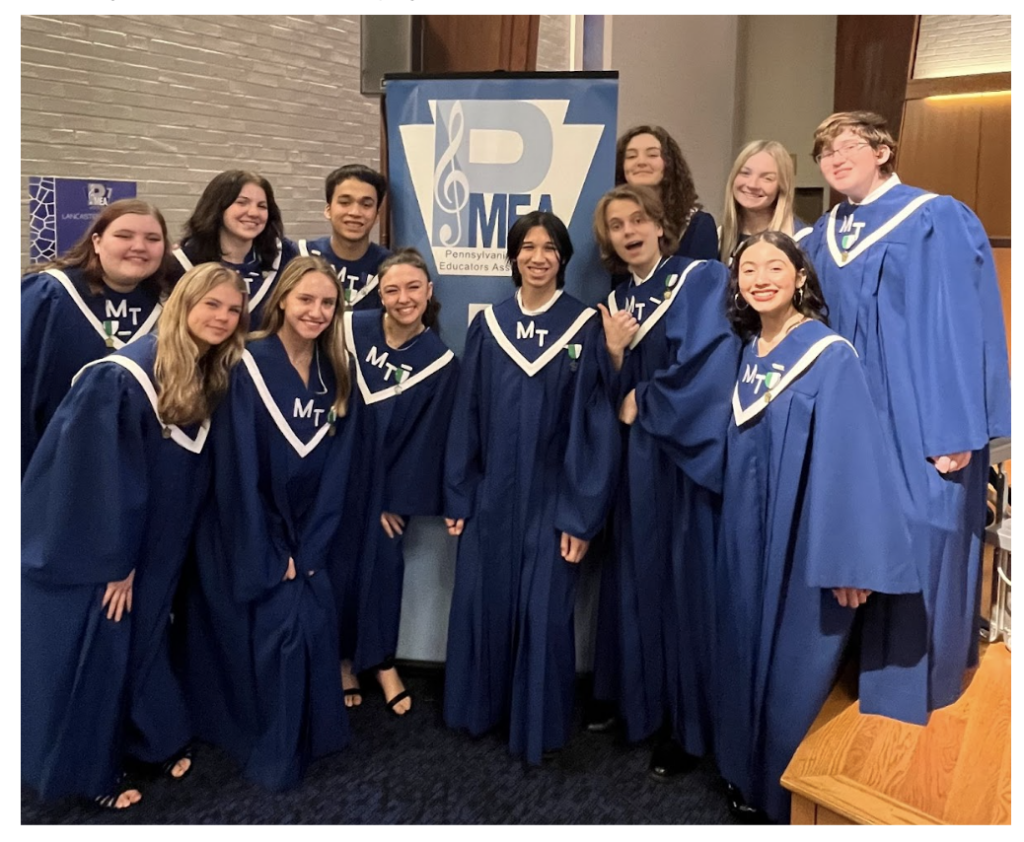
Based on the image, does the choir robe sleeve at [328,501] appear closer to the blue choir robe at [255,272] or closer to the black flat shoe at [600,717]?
the blue choir robe at [255,272]

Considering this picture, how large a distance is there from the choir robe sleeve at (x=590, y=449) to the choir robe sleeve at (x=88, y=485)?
1051 mm

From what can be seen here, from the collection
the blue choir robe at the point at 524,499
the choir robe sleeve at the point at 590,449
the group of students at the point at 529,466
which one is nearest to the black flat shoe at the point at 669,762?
the group of students at the point at 529,466

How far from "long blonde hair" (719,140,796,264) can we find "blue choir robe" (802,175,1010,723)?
116 mm

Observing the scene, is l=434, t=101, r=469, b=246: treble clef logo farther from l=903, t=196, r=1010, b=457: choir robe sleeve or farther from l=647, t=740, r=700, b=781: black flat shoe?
l=647, t=740, r=700, b=781: black flat shoe

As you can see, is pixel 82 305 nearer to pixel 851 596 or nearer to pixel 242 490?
pixel 242 490

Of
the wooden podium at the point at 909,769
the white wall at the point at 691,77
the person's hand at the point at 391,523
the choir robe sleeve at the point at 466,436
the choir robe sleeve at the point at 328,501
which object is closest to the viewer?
the wooden podium at the point at 909,769

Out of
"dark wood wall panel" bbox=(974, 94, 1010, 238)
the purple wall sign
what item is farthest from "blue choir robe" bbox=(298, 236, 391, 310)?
"dark wood wall panel" bbox=(974, 94, 1010, 238)

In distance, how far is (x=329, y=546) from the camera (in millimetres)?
2357

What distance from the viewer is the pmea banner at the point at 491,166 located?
7.66 feet

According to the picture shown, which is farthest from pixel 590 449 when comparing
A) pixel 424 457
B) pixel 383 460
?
pixel 383 460

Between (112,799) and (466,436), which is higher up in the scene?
(466,436)

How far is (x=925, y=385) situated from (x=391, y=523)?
4.74 ft

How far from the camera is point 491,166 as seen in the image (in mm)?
2367

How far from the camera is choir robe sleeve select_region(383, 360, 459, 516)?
2453 millimetres
